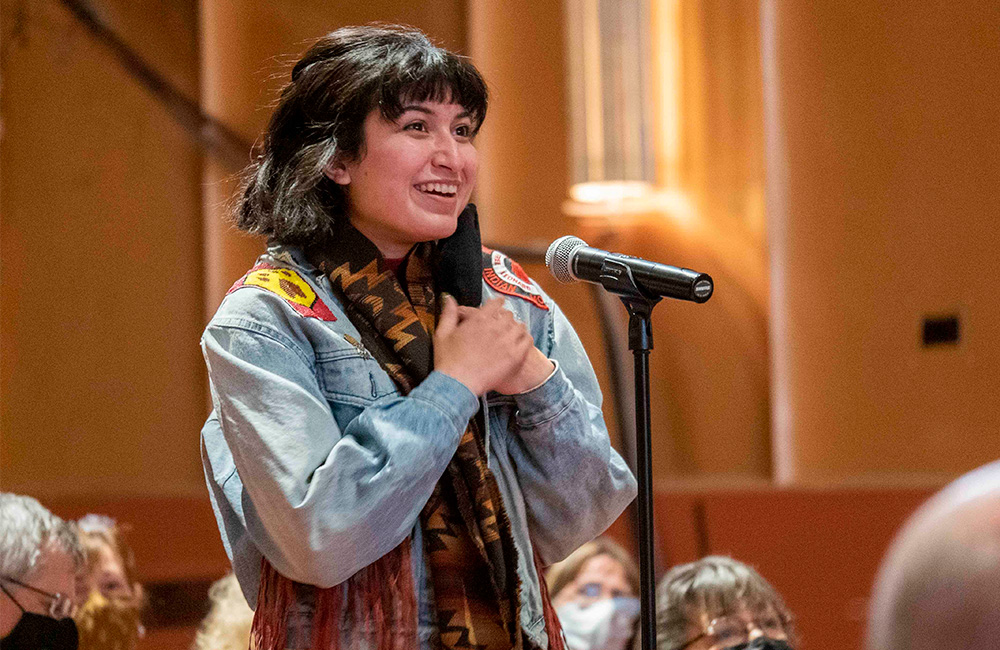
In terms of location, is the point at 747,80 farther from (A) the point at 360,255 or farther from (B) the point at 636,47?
(A) the point at 360,255

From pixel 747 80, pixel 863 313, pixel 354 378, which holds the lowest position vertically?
pixel 863 313

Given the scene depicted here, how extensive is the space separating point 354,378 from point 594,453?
0.31 metres

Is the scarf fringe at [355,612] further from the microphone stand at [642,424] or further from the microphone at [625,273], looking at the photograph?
the microphone at [625,273]

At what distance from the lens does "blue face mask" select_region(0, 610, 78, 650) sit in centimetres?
200

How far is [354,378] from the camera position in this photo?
4.40 ft

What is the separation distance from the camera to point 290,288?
1368 millimetres

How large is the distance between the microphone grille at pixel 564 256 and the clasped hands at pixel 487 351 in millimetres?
112

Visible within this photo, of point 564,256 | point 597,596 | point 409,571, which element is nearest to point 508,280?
point 564,256

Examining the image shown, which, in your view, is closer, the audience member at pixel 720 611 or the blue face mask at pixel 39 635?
the blue face mask at pixel 39 635

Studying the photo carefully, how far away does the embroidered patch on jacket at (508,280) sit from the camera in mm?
1513

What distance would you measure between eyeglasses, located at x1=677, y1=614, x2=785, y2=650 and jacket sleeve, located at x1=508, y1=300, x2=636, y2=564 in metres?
0.88

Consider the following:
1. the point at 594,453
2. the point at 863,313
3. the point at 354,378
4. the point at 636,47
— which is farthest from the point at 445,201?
the point at 636,47

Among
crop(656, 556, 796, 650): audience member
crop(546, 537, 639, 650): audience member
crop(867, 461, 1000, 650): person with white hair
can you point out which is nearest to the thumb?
crop(867, 461, 1000, 650): person with white hair

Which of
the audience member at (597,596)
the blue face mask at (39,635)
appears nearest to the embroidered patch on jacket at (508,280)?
the blue face mask at (39,635)
